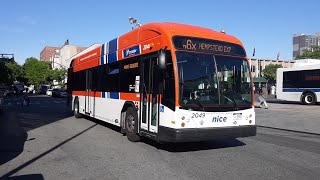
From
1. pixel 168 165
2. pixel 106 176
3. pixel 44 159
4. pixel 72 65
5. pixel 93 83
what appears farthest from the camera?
pixel 72 65

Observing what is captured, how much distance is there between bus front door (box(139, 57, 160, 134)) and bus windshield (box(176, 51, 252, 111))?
868 millimetres

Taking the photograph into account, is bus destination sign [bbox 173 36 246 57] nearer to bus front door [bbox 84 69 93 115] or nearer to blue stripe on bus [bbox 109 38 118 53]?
blue stripe on bus [bbox 109 38 118 53]

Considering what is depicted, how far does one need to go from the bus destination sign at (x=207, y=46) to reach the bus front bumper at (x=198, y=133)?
1.83 metres

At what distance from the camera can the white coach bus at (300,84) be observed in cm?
2850

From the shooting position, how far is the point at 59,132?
12828 millimetres

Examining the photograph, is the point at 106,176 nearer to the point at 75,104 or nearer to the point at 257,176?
the point at 257,176

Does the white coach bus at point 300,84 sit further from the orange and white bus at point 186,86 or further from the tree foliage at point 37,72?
the tree foliage at point 37,72

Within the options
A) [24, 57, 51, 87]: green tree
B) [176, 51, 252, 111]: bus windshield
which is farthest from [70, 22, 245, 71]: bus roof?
[24, 57, 51, 87]: green tree

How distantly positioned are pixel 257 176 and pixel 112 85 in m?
6.94

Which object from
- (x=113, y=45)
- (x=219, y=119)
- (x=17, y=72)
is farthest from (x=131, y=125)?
(x=17, y=72)

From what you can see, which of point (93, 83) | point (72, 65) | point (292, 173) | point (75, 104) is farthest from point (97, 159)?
point (72, 65)

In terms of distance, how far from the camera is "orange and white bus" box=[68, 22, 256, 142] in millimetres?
8391

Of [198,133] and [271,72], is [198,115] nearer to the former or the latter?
[198,133]

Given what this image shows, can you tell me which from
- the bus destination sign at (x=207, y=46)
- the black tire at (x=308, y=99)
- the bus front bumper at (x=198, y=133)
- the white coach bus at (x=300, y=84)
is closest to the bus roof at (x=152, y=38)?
the bus destination sign at (x=207, y=46)
